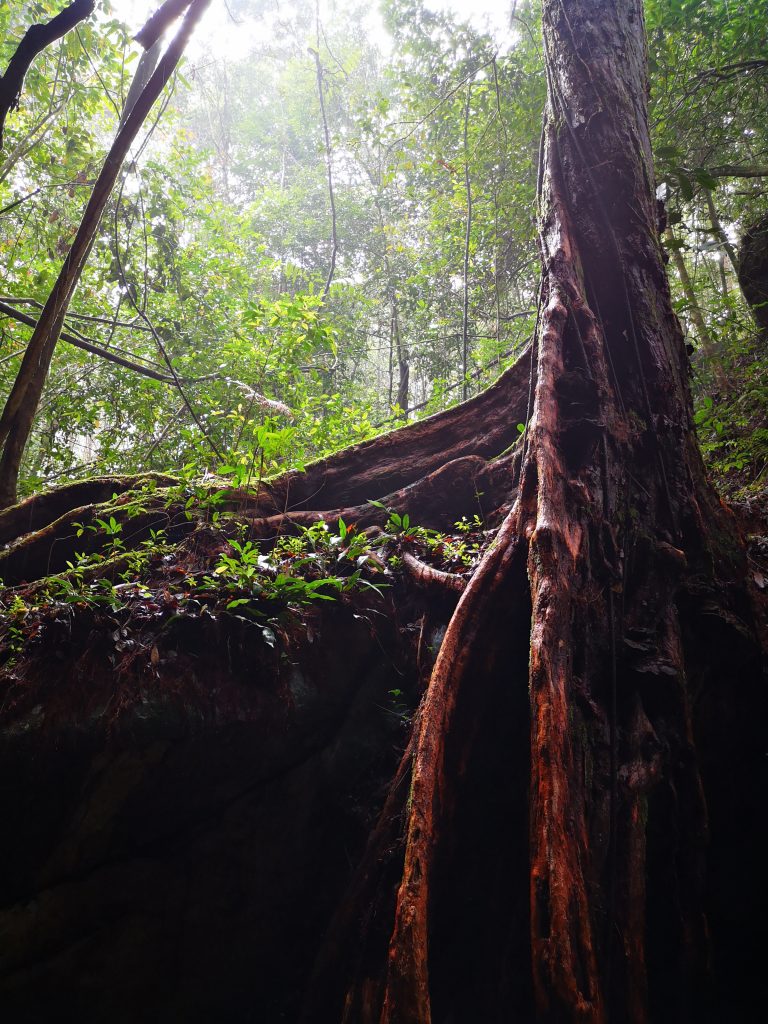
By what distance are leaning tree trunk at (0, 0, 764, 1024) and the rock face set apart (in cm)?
3

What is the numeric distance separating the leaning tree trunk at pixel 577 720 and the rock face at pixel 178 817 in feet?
0.09

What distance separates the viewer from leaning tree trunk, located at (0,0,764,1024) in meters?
1.85

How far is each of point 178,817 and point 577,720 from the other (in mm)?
1850

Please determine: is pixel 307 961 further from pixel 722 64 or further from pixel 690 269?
pixel 690 269

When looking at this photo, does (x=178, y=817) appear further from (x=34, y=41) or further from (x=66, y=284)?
(x=34, y=41)

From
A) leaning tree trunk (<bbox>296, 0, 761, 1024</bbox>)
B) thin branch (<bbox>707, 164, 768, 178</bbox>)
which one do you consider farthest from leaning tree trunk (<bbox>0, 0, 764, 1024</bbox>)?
thin branch (<bbox>707, 164, 768, 178</bbox>)

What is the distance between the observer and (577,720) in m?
2.13

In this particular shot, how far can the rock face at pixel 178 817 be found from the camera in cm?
237

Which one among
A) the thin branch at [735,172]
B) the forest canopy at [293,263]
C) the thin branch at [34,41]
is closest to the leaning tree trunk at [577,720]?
the forest canopy at [293,263]

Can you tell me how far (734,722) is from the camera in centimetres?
251

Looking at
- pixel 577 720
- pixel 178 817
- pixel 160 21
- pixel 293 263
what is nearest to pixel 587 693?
pixel 577 720

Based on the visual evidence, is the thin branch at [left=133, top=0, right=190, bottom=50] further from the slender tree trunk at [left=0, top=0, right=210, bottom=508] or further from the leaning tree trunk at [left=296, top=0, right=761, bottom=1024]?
the leaning tree trunk at [left=296, top=0, right=761, bottom=1024]

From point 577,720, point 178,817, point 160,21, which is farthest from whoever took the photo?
point 160,21

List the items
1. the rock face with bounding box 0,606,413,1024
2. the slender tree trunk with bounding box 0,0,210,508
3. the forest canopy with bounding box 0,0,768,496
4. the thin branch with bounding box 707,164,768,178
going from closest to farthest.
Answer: the rock face with bounding box 0,606,413,1024 → the slender tree trunk with bounding box 0,0,210,508 → the forest canopy with bounding box 0,0,768,496 → the thin branch with bounding box 707,164,768,178
